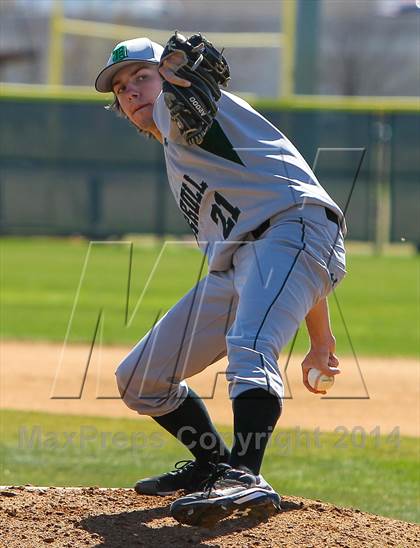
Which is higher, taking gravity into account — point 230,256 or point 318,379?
point 230,256

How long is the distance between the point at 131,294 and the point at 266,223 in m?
8.19

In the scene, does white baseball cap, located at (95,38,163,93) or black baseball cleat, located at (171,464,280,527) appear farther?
white baseball cap, located at (95,38,163,93)

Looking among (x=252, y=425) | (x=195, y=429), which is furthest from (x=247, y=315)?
(x=195, y=429)

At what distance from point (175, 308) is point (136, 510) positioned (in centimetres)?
69

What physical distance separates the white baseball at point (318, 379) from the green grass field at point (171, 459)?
33.6 inches

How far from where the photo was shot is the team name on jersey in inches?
133

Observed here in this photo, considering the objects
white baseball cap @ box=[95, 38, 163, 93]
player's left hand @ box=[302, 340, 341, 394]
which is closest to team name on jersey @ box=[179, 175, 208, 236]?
white baseball cap @ box=[95, 38, 163, 93]

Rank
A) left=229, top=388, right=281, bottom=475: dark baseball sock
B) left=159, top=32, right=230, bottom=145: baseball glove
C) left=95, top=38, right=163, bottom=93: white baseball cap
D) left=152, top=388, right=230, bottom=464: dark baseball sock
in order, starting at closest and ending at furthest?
1. left=229, top=388, right=281, bottom=475: dark baseball sock
2. left=159, top=32, right=230, bottom=145: baseball glove
3. left=95, top=38, right=163, bottom=93: white baseball cap
4. left=152, top=388, right=230, bottom=464: dark baseball sock

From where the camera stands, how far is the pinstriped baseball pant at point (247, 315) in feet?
10.1

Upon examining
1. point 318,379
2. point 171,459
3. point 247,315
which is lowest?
point 171,459

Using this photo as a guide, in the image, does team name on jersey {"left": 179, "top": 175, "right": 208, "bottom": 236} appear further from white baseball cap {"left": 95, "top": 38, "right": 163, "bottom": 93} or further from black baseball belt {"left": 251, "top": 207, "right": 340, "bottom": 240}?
white baseball cap {"left": 95, "top": 38, "right": 163, "bottom": 93}

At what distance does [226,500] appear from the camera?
2.86 meters

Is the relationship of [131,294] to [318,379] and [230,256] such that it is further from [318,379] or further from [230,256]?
[230,256]

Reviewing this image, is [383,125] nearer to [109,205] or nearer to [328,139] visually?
[328,139]
